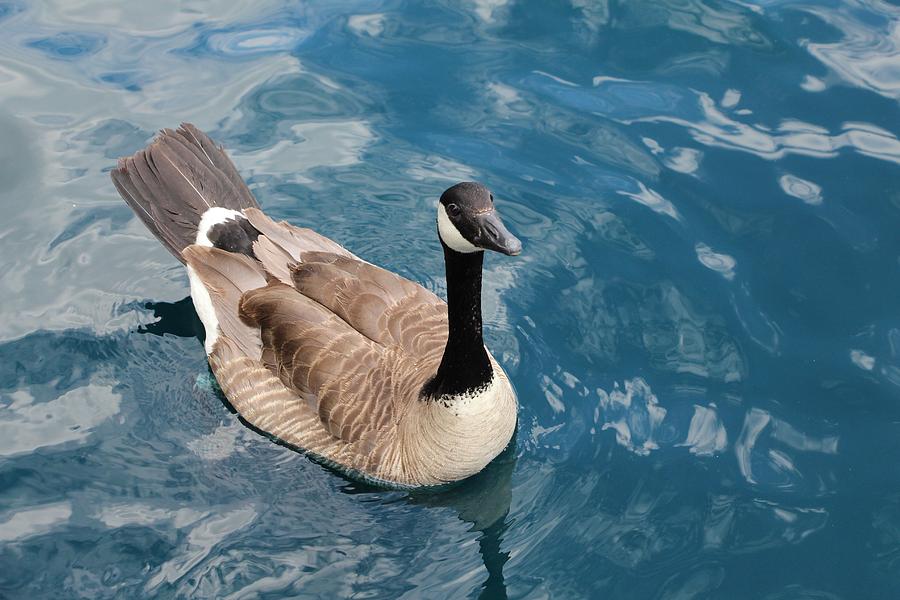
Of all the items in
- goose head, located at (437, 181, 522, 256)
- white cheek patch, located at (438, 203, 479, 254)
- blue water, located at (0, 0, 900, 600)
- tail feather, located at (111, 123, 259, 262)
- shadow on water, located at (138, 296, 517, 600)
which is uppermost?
goose head, located at (437, 181, 522, 256)

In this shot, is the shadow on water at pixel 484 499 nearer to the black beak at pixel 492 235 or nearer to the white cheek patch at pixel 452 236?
the white cheek patch at pixel 452 236

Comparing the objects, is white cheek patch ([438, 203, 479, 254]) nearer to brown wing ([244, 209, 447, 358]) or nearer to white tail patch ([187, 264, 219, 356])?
brown wing ([244, 209, 447, 358])

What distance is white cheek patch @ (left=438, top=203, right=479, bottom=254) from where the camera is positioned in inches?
223

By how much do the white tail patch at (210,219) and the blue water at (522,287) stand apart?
2.33 ft

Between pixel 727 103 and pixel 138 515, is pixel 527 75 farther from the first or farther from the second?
pixel 138 515

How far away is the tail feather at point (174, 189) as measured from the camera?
7.73m

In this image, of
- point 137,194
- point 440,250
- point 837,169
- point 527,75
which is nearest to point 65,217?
point 137,194

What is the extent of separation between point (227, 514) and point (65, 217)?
3.46 m

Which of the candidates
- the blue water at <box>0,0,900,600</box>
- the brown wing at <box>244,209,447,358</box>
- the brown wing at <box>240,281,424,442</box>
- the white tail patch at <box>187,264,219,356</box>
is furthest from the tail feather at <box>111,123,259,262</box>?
the brown wing at <box>240,281,424,442</box>

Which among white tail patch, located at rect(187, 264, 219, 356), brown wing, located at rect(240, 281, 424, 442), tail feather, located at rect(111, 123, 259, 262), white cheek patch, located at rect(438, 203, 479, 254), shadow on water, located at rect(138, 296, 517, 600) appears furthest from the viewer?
tail feather, located at rect(111, 123, 259, 262)

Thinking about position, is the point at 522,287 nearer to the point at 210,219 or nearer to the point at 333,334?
the point at 333,334

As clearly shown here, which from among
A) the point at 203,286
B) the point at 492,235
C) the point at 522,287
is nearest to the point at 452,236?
the point at 492,235

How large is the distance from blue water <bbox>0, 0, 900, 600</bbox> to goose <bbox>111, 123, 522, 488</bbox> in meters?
0.28

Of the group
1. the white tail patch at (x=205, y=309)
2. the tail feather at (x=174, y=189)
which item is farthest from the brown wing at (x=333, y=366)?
the tail feather at (x=174, y=189)
